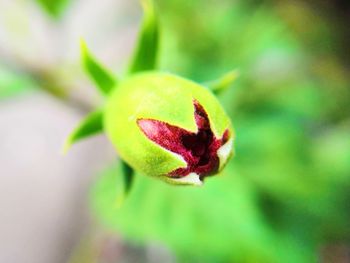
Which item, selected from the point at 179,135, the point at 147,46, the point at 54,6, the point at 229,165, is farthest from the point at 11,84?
the point at 179,135

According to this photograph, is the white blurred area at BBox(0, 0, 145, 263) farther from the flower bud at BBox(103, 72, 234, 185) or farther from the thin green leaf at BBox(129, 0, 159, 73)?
the flower bud at BBox(103, 72, 234, 185)

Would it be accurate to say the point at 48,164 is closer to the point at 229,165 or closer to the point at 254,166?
the point at 254,166

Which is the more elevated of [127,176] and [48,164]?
[127,176]

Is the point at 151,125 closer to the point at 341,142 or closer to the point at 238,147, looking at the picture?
the point at 238,147

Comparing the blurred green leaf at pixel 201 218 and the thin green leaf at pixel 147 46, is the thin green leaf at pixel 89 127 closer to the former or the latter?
the thin green leaf at pixel 147 46

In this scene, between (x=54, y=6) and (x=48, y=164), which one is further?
(x=48, y=164)

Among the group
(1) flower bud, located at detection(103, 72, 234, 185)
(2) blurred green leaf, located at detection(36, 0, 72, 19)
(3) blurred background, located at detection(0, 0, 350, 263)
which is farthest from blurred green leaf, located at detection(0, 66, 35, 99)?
(1) flower bud, located at detection(103, 72, 234, 185)

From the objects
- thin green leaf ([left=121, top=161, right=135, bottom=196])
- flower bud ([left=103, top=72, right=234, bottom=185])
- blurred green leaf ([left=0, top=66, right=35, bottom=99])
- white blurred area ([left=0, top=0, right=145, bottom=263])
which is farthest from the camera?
white blurred area ([left=0, top=0, right=145, bottom=263])
